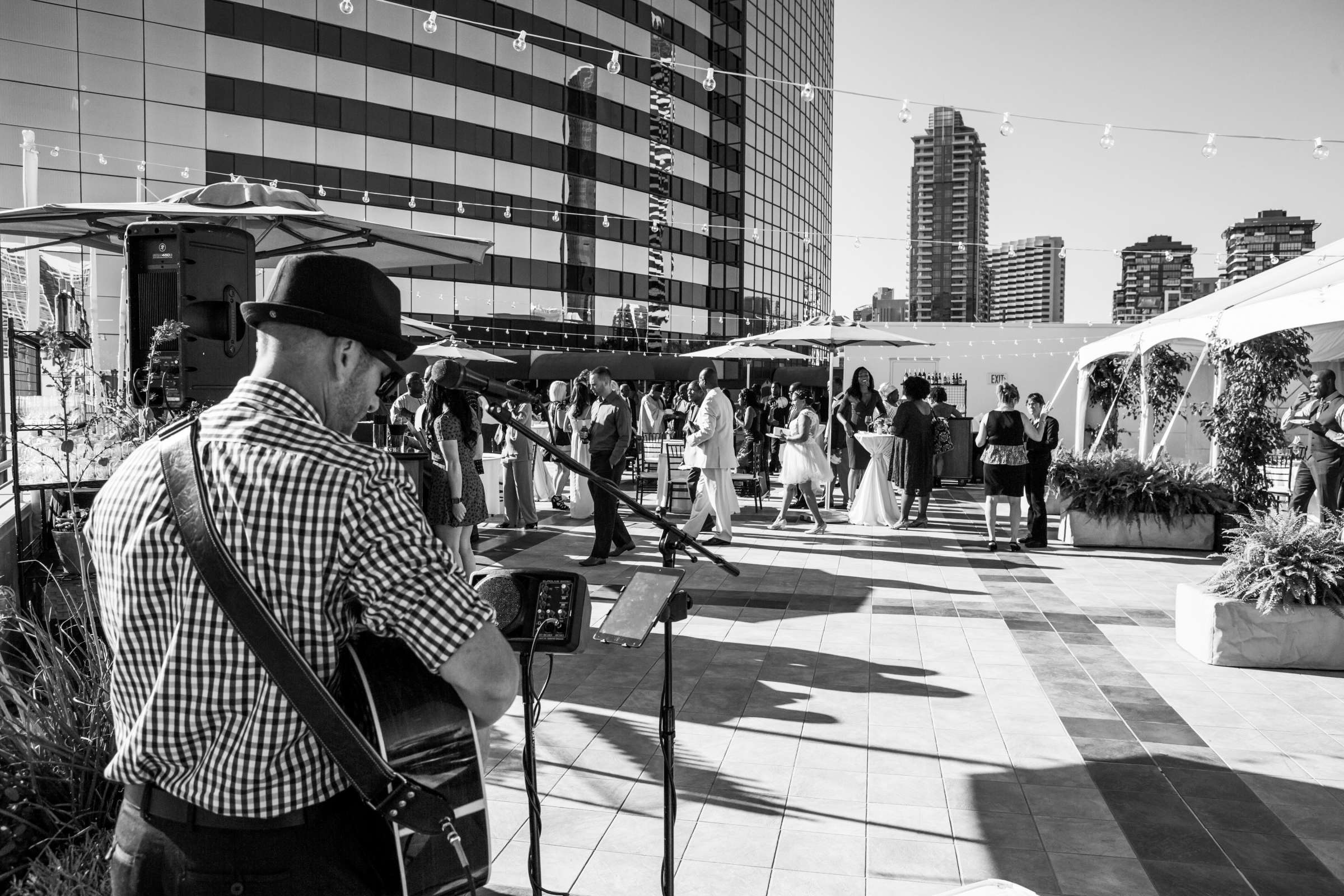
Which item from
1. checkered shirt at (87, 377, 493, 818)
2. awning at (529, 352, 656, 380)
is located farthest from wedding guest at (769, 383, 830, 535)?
awning at (529, 352, 656, 380)

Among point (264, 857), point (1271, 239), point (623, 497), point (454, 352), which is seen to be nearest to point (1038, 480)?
point (623, 497)

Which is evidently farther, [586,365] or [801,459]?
[586,365]

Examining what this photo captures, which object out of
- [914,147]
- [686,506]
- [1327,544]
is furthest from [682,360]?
[914,147]

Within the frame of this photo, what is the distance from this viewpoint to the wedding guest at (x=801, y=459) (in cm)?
1113

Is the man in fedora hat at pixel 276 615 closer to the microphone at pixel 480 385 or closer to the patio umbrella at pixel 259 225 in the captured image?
the microphone at pixel 480 385

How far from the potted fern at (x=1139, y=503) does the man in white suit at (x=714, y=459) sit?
373 centimetres

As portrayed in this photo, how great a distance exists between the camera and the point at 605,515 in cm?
895

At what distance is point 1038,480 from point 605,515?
4.89 metres

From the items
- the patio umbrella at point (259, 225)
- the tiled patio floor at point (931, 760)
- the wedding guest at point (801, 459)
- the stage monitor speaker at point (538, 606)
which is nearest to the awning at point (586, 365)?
the wedding guest at point (801, 459)

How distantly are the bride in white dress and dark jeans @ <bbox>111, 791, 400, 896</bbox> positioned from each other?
10.2 m

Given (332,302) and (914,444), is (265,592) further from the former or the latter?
(914,444)

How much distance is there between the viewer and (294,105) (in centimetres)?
3095

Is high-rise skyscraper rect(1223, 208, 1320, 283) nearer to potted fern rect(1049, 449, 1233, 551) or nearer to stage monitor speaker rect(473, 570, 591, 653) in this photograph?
potted fern rect(1049, 449, 1233, 551)

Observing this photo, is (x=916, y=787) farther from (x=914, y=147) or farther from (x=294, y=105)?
(x=914, y=147)
